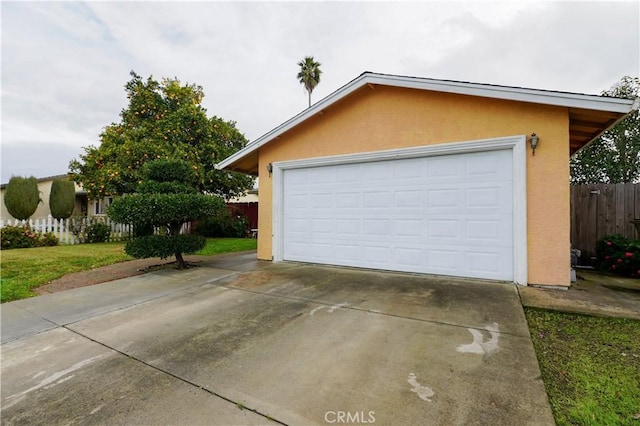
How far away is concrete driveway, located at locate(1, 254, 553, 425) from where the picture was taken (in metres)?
1.94

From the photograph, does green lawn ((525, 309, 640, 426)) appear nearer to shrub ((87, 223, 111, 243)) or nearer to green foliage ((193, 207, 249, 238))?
green foliage ((193, 207, 249, 238))

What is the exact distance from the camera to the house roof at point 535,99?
4441 millimetres

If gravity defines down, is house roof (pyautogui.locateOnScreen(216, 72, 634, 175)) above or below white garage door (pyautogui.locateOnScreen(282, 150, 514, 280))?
above

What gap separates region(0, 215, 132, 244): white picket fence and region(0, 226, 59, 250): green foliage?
0.99ft

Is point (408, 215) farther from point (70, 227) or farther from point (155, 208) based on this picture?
point (70, 227)

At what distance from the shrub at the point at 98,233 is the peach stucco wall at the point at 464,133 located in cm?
997

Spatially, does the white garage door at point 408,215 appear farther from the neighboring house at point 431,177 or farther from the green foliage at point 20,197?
the green foliage at point 20,197

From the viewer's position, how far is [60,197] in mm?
16312

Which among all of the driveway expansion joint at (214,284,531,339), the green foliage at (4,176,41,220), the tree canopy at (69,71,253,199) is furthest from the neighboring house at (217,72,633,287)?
the green foliage at (4,176,41,220)

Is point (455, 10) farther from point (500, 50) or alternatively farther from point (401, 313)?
point (401, 313)

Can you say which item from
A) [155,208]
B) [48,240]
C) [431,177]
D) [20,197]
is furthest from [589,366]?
[20,197]

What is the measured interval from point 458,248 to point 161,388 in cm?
504

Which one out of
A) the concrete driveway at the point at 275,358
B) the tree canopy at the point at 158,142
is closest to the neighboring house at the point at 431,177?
the concrete driveway at the point at 275,358

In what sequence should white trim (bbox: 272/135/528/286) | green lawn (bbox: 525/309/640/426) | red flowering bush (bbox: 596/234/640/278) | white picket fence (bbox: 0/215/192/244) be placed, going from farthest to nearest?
white picket fence (bbox: 0/215/192/244), red flowering bush (bbox: 596/234/640/278), white trim (bbox: 272/135/528/286), green lawn (bbox: 525/309/640/426)
